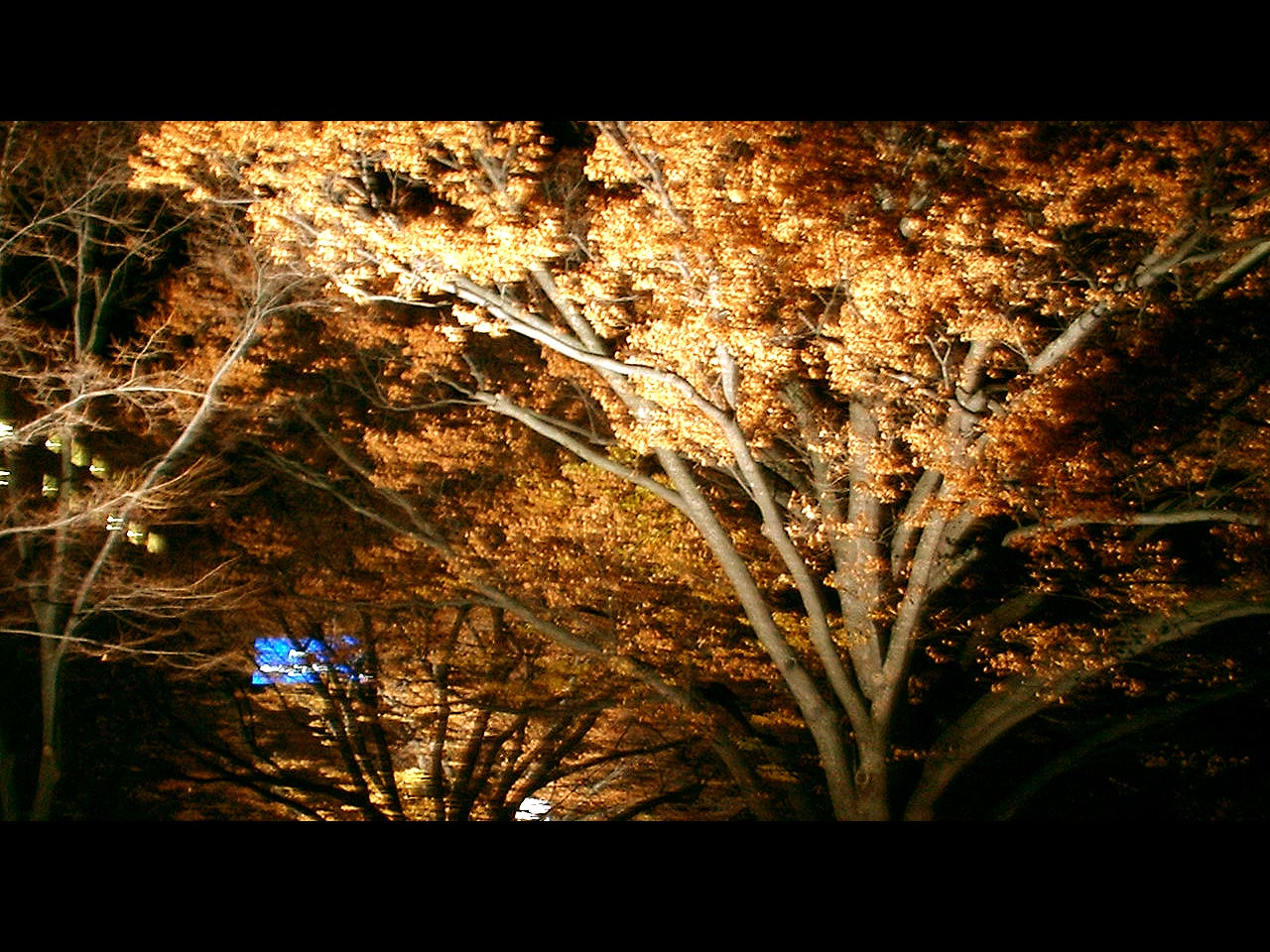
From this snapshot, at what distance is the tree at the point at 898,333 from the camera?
690 cm

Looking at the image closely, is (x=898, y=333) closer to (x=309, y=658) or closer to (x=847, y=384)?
(x=847, y=384)

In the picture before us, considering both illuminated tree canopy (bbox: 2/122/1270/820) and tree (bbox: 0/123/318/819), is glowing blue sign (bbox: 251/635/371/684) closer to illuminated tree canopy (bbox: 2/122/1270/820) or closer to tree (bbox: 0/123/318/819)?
illuminated tree canopy (bbox: 2/122/1270/820)

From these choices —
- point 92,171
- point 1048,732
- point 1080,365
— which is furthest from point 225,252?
point 1048,732

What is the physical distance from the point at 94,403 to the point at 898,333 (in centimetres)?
962

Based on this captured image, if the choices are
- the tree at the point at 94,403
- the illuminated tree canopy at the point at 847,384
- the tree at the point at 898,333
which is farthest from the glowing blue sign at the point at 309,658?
the tree at the point at 898,333

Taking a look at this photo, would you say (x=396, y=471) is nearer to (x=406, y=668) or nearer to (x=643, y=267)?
(x=406, y=668)

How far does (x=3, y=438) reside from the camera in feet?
27.5

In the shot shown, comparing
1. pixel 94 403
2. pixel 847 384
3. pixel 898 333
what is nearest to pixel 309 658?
pixel 94 403

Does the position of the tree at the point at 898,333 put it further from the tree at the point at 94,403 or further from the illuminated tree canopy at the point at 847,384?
the tree at the point at 94,403

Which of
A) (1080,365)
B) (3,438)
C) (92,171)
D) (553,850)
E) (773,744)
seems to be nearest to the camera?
(553,850)

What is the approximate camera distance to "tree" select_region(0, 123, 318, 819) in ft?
31.4

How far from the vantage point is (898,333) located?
7.23 meters

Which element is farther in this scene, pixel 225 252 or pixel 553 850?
pixel 225 252

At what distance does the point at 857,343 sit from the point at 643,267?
6.60 ft
